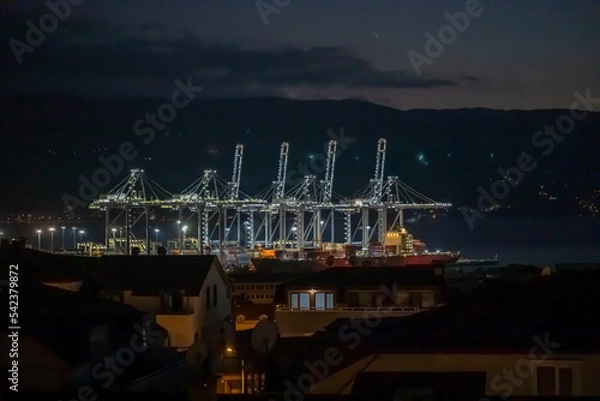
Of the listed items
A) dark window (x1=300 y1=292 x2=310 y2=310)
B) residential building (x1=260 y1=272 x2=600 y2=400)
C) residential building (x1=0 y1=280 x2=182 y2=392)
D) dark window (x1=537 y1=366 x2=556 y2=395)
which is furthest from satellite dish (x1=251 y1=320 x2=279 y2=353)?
dark window (x1=300 y1=292 x2=310 y2=310)

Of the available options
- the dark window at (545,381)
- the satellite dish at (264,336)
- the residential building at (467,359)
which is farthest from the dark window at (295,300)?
the dark window at (545,381)

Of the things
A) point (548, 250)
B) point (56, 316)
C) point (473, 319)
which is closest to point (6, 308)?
point (56, 316)

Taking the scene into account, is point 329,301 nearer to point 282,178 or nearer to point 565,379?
point 565,379

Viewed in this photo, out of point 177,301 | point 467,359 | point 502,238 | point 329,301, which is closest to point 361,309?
point 329,301

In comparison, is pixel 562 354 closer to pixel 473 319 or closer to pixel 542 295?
pixel 473 319

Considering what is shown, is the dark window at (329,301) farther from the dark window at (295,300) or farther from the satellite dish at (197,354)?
the satellite dish at (197,354)

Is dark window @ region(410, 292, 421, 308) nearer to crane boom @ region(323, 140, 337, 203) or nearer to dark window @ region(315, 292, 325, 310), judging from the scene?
dark window @ region(315, 292, 325, 310)
